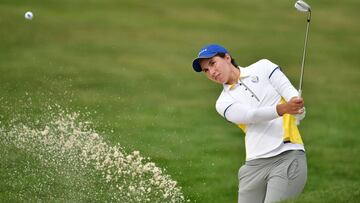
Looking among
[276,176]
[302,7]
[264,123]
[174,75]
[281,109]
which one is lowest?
[174,75]

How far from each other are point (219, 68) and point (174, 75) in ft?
28.0

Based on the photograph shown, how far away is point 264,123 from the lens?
8562mm

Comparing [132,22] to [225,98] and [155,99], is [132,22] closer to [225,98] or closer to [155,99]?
[155,99]

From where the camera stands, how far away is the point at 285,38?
19.2 meters

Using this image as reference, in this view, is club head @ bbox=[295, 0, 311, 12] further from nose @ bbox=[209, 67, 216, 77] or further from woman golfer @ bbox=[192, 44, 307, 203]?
nose @ bbox=[209, 67, 216, 77]

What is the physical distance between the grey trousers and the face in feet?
2.30

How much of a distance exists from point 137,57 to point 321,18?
431 centimetres

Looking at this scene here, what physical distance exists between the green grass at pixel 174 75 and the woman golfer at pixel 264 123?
7.34ft

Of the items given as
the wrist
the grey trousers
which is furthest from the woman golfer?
the wrist

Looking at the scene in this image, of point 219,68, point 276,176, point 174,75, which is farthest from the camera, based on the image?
point 174,75

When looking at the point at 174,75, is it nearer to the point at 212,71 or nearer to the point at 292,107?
the point at 212,71

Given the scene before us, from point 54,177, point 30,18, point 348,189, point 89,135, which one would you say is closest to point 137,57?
point 30,18

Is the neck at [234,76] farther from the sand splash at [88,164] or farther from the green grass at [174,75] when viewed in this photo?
the sand splash at [88,164]

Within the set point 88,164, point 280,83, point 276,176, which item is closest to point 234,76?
point 280,83
